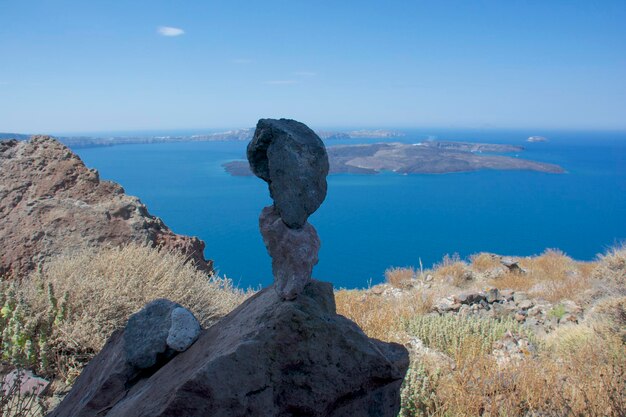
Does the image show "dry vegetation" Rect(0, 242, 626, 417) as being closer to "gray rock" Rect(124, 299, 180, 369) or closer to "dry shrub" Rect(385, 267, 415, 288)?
"gray rock" Rect(124, 299, 180, 369)

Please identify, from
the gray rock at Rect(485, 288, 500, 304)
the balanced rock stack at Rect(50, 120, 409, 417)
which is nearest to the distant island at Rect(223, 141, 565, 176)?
the gray rock at Rect(485, 288, 500, 304)

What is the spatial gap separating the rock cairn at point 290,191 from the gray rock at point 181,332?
786 millimetres

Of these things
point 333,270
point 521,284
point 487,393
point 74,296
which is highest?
point 74,296

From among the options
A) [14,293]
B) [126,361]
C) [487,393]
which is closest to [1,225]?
[14,293]

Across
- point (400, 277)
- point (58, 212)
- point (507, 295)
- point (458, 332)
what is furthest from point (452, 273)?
point (58, 212)

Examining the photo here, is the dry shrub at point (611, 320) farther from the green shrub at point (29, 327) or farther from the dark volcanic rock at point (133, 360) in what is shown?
the green shrub at point (29, 327)

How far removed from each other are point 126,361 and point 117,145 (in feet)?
293

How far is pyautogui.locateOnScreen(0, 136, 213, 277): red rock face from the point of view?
5758 millimetres

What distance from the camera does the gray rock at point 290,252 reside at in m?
2.24

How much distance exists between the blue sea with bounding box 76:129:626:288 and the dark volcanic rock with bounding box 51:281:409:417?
1426 centimetres

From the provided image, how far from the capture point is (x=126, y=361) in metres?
2.78

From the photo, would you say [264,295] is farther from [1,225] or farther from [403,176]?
[403,176]

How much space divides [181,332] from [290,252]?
98 cm

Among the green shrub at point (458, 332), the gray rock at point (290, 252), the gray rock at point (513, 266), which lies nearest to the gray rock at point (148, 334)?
the gray rock at point (290, 252)
